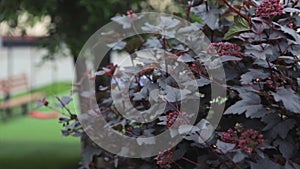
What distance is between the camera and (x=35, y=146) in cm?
504

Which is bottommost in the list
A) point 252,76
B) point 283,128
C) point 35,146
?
point 35,146

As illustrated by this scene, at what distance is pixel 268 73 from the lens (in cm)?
110

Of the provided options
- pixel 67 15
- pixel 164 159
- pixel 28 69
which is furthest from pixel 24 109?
pixel 164 159

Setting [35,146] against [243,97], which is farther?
[35,146]

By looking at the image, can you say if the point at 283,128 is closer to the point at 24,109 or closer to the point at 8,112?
the point at 8,112

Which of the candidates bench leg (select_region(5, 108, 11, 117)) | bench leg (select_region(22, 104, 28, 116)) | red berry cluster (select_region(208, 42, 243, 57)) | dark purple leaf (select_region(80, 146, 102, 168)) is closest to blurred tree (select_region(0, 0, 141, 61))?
dark purple leaf (select_region(80, 146, 102, 168))

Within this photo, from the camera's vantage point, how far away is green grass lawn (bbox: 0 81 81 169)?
13.4 ft

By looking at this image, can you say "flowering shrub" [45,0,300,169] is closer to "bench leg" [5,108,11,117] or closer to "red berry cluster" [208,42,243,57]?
"red berry cluster" [208,42,243,57]

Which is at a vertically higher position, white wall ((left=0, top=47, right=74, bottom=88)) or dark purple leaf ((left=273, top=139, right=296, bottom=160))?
dark purple leaf ((left=273, top=139, right=296, bottom=160))

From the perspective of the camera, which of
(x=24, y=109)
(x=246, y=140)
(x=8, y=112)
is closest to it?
(x=246, y=140)

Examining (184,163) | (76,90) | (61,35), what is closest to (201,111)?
(184,163)

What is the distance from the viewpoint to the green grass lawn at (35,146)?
410cm

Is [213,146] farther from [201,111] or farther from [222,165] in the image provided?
[201,111]

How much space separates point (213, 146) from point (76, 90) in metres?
0.84
